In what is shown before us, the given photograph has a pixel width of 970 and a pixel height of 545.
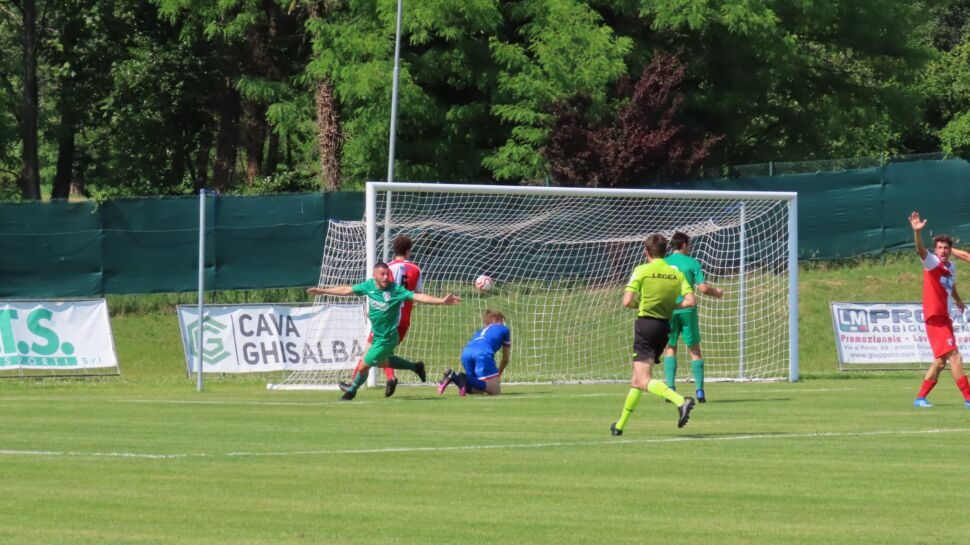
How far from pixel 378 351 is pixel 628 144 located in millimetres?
20088

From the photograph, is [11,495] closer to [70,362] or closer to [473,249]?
[70,362]

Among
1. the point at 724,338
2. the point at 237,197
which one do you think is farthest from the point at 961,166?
the point at 237,197

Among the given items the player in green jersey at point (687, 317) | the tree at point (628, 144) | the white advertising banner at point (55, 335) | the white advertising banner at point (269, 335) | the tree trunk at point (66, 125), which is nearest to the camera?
the player in green jersey at point (687, 317)

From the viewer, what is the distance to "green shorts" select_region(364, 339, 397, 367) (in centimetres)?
2033

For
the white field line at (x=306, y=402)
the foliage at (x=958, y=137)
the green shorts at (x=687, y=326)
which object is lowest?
the white field line at (x=306, y=402)

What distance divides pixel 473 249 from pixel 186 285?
24.8 feet

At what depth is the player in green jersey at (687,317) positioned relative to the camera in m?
19.9

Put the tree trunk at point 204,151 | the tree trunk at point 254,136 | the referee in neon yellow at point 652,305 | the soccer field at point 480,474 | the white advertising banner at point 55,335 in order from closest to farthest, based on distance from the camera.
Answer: the soccer field at point 480,474
the referee in neon yellow at point 652,305
the white advertising banner at point 55,335
the tree trunk at point 254,136
the tree trunk at point 204,151

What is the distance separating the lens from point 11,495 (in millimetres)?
10664

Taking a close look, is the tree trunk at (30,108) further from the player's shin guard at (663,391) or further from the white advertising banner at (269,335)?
the player's shin guard at (663,391)

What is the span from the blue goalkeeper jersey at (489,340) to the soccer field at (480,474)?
8.02 ft

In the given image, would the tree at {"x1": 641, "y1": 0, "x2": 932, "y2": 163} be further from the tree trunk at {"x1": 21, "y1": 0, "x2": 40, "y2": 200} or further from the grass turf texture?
the grass turf texture

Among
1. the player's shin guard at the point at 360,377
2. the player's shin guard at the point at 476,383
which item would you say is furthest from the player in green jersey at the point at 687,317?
the player's shin guard at the point at 360,377

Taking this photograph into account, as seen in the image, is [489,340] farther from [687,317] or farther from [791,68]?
[791,68]
